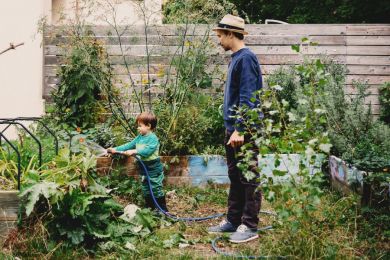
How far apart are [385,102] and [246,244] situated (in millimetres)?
3750

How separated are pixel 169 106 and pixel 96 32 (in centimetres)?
176

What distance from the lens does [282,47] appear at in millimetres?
6926

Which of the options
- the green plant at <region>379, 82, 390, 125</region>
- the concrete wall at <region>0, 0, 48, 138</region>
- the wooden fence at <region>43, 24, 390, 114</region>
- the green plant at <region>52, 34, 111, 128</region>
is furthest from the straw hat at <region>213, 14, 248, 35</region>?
the concrete wall at <region>0, 0, 48, 138</region>

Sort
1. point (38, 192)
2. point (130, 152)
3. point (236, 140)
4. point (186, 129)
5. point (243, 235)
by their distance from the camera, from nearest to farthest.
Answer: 1. point (38, 192)
2. point (236, 140)
3. point (243, 235)
4. point (130, 152)
5. point (186, 129)

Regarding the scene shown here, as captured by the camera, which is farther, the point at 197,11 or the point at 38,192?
the point at 197,11

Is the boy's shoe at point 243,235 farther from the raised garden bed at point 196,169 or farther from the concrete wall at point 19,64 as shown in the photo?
the concrete wall at point 19,64

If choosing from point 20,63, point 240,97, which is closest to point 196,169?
point 240,97

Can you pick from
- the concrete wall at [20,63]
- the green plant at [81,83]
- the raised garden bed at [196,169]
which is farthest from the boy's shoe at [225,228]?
the concrete wall at [20,63]

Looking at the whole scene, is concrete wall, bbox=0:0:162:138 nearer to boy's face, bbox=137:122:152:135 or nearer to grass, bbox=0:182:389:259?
boy's face, bbox=137:122:152:135

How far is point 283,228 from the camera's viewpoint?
357cm

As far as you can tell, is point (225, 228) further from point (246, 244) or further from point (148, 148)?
point (148, 148)

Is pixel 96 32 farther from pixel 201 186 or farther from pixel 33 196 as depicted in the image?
pixel 33 196

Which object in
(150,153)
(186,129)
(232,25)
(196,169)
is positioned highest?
(232,25)

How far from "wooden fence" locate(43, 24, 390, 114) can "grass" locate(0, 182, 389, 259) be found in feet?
9.79
